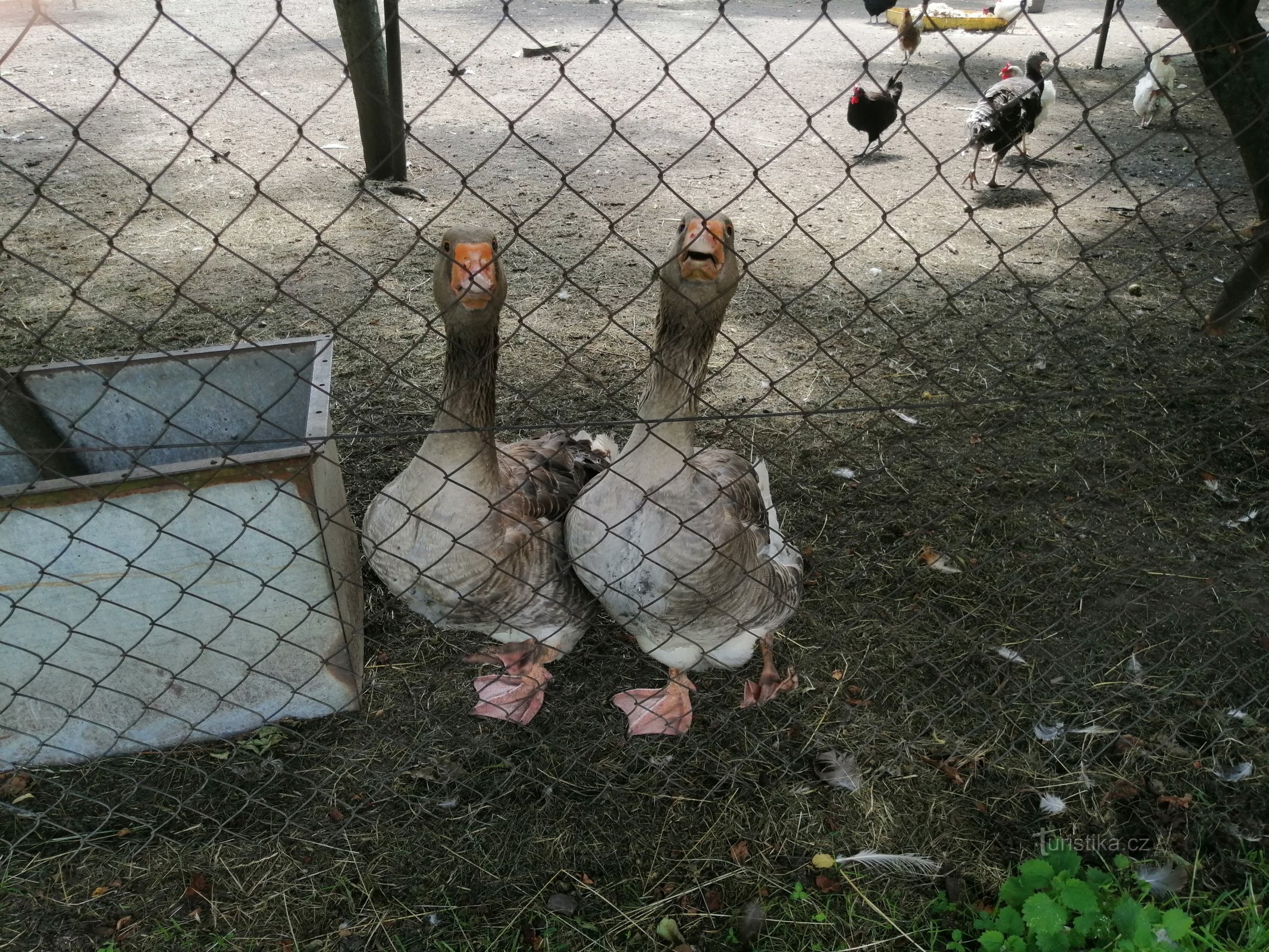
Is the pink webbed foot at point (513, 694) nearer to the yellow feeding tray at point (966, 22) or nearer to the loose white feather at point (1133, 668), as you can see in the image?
the loose white feather at point (1133, 668)

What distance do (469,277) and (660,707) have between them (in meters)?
1.39

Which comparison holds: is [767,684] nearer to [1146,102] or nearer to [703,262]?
[703,262]

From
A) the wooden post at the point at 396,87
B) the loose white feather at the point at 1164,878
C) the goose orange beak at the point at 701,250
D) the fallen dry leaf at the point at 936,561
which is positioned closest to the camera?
the goose orange beak at the point at 701,250

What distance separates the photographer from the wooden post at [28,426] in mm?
2391

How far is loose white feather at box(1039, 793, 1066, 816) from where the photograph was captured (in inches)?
91.9

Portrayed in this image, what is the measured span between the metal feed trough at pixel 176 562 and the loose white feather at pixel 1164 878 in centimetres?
216

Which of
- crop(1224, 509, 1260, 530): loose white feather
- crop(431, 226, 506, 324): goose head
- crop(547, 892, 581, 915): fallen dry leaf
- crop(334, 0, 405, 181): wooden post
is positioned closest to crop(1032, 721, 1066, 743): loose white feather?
crop(1224, 509, 1260, 530): loose white feather

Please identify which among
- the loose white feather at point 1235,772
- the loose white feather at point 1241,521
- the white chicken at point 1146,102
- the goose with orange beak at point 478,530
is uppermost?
the goose with orange beak at point 478,530

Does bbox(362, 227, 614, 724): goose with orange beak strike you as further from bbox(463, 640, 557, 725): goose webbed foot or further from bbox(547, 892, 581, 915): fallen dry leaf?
bbox(547, 892, 581, 915): fallen dry leaf

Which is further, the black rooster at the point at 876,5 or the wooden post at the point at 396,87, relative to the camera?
the black rooster at the point at 876,5

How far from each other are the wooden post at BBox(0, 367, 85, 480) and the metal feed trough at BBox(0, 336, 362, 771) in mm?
32

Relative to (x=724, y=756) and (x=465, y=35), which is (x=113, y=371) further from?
(x=465, y=35)

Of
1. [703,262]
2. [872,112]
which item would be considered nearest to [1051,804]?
[703,262]

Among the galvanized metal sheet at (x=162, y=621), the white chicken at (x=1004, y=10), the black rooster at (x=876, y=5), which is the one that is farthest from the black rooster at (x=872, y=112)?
the white chicken at (x=1004, y=10)
